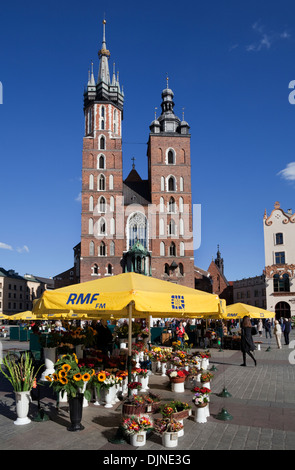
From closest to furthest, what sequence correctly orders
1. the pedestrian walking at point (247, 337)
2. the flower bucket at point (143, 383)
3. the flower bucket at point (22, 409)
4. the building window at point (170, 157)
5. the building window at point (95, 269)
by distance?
the flower bucket at point (22, 409), the flower bucket at point (143, 383), the pedestrian walking at point (247, 337), the building window at point (95, 269), the building window at point (170, 157)

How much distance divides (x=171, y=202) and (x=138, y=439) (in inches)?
1729

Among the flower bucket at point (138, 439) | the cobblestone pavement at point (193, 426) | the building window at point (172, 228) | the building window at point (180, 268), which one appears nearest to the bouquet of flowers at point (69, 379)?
the cobblestone pavement at point (193, 426)

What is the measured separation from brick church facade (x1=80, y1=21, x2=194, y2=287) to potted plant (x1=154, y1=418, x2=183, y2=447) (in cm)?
3935

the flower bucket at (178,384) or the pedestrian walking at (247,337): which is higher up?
the pedestrian walking at (247,337)

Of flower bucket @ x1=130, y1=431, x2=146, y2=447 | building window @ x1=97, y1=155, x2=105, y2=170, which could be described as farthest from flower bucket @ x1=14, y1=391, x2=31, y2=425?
building window @ x1=97, y1=155, x2=105, y2=170

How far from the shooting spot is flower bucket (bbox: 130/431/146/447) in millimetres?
5676

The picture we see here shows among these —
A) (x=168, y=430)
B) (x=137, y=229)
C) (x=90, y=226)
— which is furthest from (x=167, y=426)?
(x=137, y=229)

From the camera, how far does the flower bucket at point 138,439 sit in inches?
Answer: 223

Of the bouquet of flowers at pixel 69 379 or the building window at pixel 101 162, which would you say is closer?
the bouquet of flowers at pixel 69 379

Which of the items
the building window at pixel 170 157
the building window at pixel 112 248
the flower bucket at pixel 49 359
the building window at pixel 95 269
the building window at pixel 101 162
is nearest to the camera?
the flower bucket at pixel 49 359

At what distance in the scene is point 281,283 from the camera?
1794 inches

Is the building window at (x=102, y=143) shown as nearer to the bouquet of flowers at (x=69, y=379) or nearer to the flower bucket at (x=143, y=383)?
the flower bucket at (x=143, y=383)

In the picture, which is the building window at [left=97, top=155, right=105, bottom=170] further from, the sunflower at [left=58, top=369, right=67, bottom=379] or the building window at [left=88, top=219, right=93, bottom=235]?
the sunflower at [left=58, top=369, right=67, bottom=379]

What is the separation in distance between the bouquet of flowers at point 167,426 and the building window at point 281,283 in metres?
42.5
